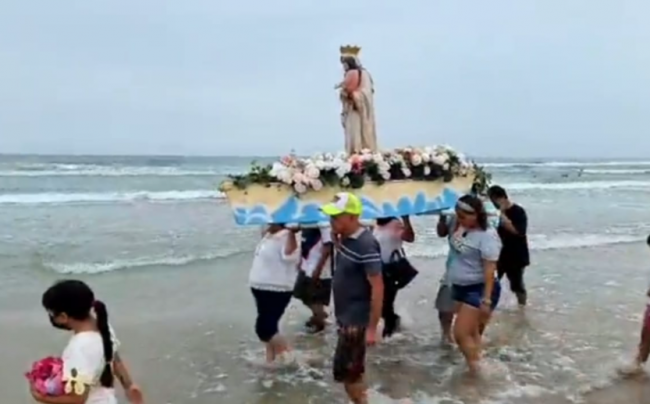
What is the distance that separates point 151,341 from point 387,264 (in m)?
2.54

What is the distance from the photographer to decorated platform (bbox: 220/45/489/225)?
21.5 feet

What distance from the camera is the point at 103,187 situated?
34.4 metres

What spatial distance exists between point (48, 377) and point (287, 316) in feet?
19.3

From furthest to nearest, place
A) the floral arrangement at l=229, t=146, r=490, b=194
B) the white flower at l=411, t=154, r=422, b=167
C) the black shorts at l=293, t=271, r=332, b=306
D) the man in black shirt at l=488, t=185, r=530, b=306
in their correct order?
the man in black shirt at l=488, t=185, r=530, b=306
the black shorts at l=293, t=271, r=332, b=306
the white flower at l=411, t=154, r=422, b=167
the floral arrangement at l=229, t=146, r=490, b=194

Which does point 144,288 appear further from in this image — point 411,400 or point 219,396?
point 411,400

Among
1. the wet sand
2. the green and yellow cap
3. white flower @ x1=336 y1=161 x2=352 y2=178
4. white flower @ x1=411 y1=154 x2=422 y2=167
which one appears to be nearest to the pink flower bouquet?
the green and yellow cap

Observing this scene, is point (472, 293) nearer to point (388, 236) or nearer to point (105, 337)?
point (388, 236)

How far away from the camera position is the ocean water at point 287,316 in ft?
22.1

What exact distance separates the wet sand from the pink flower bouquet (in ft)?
9.49

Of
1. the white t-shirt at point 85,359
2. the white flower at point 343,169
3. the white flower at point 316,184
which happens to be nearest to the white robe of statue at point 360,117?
the white flower at point 343,169

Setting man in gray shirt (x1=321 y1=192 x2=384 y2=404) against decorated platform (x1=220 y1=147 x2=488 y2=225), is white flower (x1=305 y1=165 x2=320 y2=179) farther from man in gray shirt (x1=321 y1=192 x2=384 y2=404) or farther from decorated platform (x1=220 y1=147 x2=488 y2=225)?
man in gray shirt (x1=321 y1=192 x2=384 y2=404)

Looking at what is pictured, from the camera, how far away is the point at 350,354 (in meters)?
5.41

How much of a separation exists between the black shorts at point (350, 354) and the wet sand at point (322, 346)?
94 centimetres

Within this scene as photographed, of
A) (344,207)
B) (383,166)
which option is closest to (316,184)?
(383,166)
